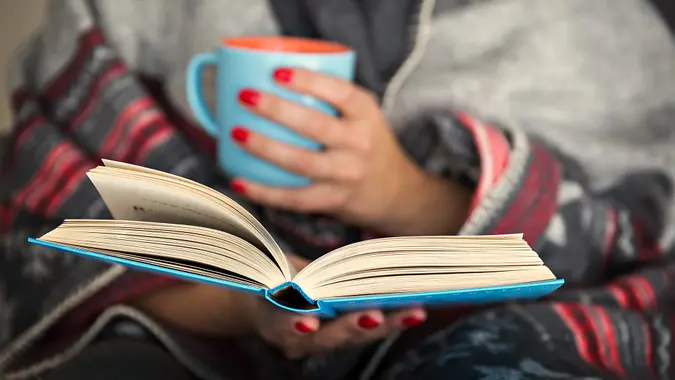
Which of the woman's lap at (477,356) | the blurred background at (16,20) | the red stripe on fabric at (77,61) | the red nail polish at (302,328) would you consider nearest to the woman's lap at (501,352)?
the woman's lap at (477,356)

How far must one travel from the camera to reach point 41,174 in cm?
72

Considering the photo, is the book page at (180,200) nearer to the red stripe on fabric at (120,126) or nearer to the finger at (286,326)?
the finger at (286,326)

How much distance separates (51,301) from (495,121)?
51 centimetres

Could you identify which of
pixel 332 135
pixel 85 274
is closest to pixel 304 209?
pixel 332 135

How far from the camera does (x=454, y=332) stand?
1.86 feet

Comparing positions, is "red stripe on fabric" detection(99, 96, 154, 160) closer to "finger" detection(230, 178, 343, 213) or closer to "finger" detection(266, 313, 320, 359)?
"finger" detection(230, 178, 343, 213)

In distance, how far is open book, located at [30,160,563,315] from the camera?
37cm

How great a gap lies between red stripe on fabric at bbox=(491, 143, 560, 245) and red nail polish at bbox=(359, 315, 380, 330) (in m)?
0.16

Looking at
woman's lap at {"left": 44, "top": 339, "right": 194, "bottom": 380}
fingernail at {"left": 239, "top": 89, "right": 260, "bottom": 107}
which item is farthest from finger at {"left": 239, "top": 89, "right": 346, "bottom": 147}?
woman's lap at {"left": 44, "top": 339, "right": 194, "bottom": 380}

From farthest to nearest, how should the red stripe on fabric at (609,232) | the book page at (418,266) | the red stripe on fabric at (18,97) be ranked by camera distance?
the red stripe on fabric at (18,97) → the red stripe on fabric at (609,232) → the book page at (418,266)

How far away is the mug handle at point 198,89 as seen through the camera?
652 millimetres

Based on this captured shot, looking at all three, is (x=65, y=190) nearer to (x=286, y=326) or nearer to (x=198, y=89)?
(x=198, y=89)

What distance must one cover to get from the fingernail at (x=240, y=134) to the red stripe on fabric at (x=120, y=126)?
7.6 inches

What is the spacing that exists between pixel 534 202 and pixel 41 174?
50 centimetres
